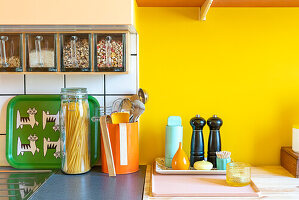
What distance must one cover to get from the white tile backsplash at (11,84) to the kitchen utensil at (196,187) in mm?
780

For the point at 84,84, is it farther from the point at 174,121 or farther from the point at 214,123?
the point at 214,123

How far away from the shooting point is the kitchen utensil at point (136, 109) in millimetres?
1436

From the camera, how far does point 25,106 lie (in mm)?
1563

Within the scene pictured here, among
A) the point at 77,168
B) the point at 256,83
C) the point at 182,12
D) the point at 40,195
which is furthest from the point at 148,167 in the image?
the point at 182,12

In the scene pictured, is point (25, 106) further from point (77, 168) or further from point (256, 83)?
point (256, 83)

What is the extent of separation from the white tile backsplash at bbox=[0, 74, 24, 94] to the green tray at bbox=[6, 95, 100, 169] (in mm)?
42

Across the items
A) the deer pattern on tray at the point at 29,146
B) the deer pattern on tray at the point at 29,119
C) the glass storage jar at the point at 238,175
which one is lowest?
the glass storage jar at the point at 238,175

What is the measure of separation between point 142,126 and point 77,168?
1.26 ft

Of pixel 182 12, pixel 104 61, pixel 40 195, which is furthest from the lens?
pixel 182 12

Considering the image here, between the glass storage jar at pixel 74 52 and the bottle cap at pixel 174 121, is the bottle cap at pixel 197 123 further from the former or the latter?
the glass storage jar at pixel 74 52

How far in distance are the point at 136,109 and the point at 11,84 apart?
0.64 metres

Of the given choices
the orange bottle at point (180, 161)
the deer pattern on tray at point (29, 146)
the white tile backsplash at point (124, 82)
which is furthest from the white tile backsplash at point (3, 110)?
the orange bottle at point (180, 161)

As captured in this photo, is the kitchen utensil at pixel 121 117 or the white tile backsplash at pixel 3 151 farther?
the white tile backsplash at pixel 3 151

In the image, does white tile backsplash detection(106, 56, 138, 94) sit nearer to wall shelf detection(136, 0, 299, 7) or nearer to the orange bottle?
wall shelf detection(136, 0, 299, 7)
